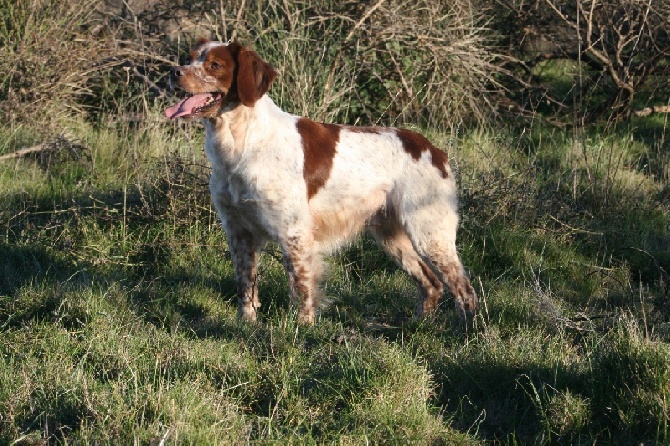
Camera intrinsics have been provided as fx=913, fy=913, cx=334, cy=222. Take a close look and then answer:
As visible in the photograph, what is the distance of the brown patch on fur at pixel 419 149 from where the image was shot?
4.86 meters

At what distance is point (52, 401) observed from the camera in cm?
331

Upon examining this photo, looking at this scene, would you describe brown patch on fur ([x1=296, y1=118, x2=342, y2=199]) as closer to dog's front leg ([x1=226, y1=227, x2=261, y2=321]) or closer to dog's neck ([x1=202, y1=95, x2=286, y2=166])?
dog's neck ([x1=202, y1=95, x2=286, y2=166])

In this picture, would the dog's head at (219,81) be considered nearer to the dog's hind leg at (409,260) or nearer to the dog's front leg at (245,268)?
the dog's front leg at (245,268)

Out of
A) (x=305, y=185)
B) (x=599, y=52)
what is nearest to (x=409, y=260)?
(x=305, y=185)

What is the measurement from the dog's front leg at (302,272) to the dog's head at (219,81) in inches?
28.1

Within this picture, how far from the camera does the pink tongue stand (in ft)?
14.0

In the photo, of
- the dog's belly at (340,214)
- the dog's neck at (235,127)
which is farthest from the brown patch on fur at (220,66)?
the dog's belly at (340,214)

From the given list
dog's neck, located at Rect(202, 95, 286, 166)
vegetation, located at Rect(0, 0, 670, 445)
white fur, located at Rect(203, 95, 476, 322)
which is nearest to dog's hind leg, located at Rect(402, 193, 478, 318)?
white fur, located at Rect(203, 95, 476, 322)

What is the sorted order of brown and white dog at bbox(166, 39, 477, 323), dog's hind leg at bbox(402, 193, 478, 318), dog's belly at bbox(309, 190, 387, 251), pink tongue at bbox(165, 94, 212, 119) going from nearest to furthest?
1. pink tongue at bbox(165, 94, 212, 119)
2. brown and white dog at bbox(166, 39, 477, 323)
3. dog's belly at bbox(309, 190, 387, 251)
4. dog's hind leg at bbox(402, 193, 478, 318)

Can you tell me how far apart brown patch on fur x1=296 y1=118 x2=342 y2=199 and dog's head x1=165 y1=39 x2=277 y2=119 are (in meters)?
0.35

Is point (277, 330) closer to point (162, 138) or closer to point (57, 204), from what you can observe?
point (57, 204)

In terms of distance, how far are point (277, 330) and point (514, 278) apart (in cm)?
192

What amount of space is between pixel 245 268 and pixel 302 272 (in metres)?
0.33

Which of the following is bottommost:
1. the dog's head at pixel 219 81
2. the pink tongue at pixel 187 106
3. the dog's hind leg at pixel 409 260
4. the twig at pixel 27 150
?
the twig at pixel 27 150
